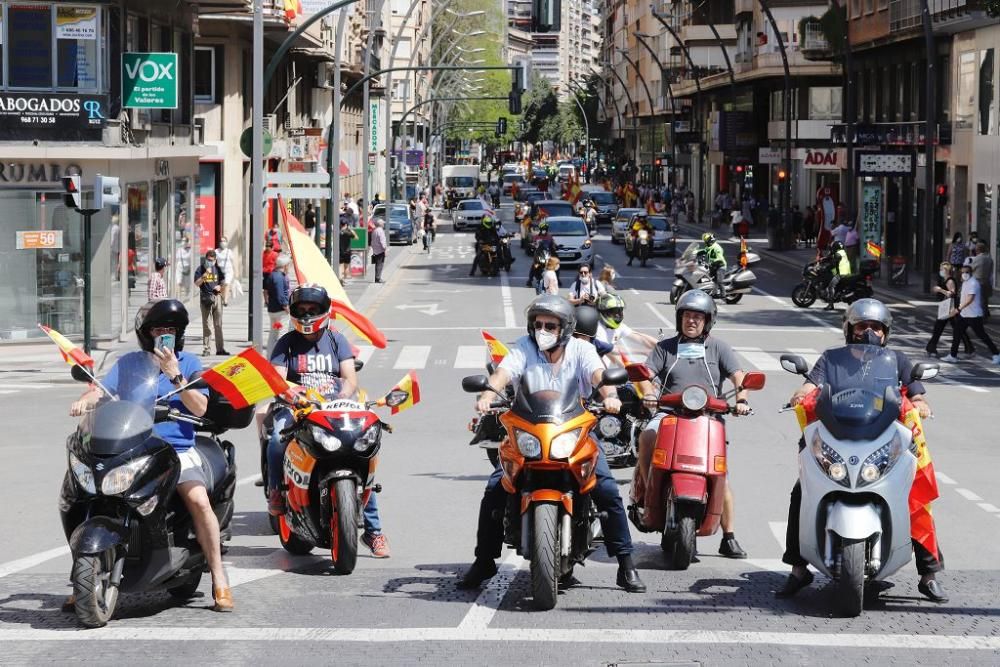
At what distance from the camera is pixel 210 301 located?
84.8 ft

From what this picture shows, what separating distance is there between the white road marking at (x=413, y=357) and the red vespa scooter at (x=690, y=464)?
567 inches

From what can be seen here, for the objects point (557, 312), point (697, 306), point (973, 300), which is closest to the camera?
point (557, 312)

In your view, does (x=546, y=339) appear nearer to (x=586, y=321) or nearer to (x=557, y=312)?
(x=557, y=312)

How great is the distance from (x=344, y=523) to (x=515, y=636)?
1747mm

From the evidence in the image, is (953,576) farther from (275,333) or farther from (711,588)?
(275,333)

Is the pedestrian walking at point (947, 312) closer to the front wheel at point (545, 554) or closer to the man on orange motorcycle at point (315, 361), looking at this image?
the man on orange motorcycle at point (315, 361)

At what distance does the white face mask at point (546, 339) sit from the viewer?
945 cm

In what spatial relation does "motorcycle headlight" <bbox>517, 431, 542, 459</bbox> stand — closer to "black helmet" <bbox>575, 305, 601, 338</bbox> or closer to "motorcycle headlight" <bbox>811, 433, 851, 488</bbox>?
"motorcycle headlight" <bbox>811, 433, 851, 488</bbox>

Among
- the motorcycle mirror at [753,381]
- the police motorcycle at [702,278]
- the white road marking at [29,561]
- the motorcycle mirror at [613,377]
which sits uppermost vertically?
the motorcycle mirror at [613,377]

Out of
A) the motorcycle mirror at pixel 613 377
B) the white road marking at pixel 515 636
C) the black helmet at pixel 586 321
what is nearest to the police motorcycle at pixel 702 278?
the black helmet at pixel 586 321

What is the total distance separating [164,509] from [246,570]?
1.80 meters

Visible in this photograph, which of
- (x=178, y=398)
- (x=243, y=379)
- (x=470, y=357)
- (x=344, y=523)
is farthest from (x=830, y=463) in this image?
(x=470, y=357)

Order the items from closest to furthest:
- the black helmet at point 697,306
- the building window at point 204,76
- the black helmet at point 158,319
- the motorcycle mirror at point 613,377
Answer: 1. the black helmet at point 158,319
2. the motorcycle mirror at point 613,377
3. the black helmet at point 697,306
4. the building window at point 204,76

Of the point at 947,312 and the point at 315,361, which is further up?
the point at 315,361
